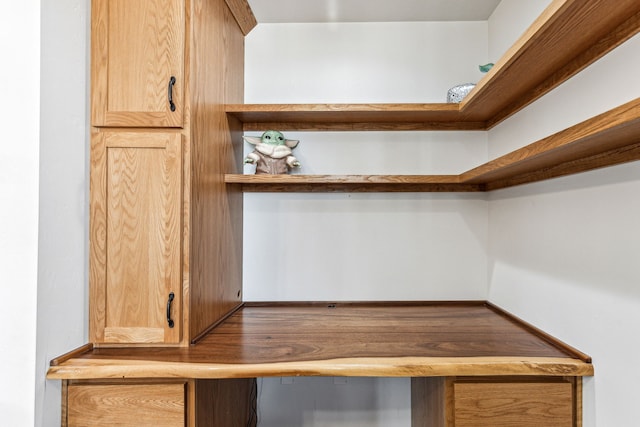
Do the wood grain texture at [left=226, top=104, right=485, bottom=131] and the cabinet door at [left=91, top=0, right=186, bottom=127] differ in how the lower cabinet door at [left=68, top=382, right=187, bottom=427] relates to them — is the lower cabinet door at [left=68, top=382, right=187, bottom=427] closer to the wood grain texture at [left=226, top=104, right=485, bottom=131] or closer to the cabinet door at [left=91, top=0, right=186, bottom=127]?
the cabinet door at [left=91, top=0, right=186, bottom=127]

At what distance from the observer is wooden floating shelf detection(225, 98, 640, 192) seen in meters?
0.71

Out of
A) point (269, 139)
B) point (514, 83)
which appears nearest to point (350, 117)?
point (269, 139)

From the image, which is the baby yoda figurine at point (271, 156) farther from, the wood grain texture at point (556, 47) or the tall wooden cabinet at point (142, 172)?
the wood grain texture at point (556, 47)

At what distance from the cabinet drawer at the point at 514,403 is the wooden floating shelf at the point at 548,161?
2.20ft

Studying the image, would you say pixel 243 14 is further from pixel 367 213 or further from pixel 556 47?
pixel 556 47

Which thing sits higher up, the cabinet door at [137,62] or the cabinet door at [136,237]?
the cabinet door at [137,62]

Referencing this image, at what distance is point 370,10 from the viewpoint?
1.67m

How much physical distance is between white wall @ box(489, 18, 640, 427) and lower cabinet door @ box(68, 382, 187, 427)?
1.22 metres

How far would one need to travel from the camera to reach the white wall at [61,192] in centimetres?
97

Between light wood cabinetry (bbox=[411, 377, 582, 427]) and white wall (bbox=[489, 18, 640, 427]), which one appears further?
light wood cabinetry (bbox=[411, 377, 582, 427])

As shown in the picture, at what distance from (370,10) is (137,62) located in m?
1.11

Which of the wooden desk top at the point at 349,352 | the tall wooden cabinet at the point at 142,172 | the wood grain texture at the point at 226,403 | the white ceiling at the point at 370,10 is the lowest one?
the wood grain texture at the point at 226,403

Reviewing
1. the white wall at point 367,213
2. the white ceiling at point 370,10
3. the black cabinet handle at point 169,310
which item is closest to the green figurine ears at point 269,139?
the white wall at point 367,213

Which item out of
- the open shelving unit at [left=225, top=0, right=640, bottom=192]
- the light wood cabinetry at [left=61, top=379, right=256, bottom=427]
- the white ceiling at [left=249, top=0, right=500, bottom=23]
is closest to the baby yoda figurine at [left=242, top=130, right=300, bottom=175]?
the open shelving unit at [left=225, top=0, right=640, bottom=192]
